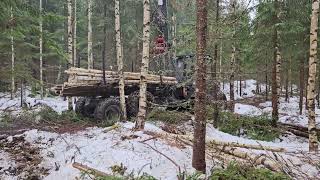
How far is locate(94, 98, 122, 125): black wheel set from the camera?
15.2 meters

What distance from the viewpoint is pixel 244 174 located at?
7.89 m

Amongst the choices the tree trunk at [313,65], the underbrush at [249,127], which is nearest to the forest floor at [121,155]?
the tree trunk at [313,65]

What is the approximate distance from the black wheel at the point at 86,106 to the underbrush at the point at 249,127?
565 centimetres

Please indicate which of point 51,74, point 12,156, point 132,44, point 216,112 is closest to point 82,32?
point 51,74

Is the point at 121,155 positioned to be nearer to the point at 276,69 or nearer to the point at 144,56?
the point at 144,56

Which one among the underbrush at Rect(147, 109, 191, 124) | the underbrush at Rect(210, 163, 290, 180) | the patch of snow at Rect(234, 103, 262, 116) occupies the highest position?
the underbrush at Rect(147, 109, 191, 124)

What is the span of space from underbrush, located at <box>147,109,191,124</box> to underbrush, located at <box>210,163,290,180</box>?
660 centimetres

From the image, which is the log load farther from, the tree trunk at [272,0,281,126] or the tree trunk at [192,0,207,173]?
the tree trunk at [192,0,207,173]

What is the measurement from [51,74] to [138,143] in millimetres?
29620

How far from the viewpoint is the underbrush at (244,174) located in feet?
24.6

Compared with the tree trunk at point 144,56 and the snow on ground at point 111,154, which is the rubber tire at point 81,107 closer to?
the snow on ground at point 111,154

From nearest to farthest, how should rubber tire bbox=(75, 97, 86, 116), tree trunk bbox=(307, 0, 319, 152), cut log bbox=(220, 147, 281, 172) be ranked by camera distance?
cut log bbox=(220, 147, 281, 172) < tree trunk bbox=(307, 0, 319, 152) < rubber tire bbox=(75, 97, 86, 116)

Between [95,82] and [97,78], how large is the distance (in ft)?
0.80

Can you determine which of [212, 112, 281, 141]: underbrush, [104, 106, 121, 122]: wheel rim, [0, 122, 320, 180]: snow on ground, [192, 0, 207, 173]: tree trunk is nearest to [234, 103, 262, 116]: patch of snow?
[212, 112, 281, 141]: underbrush
